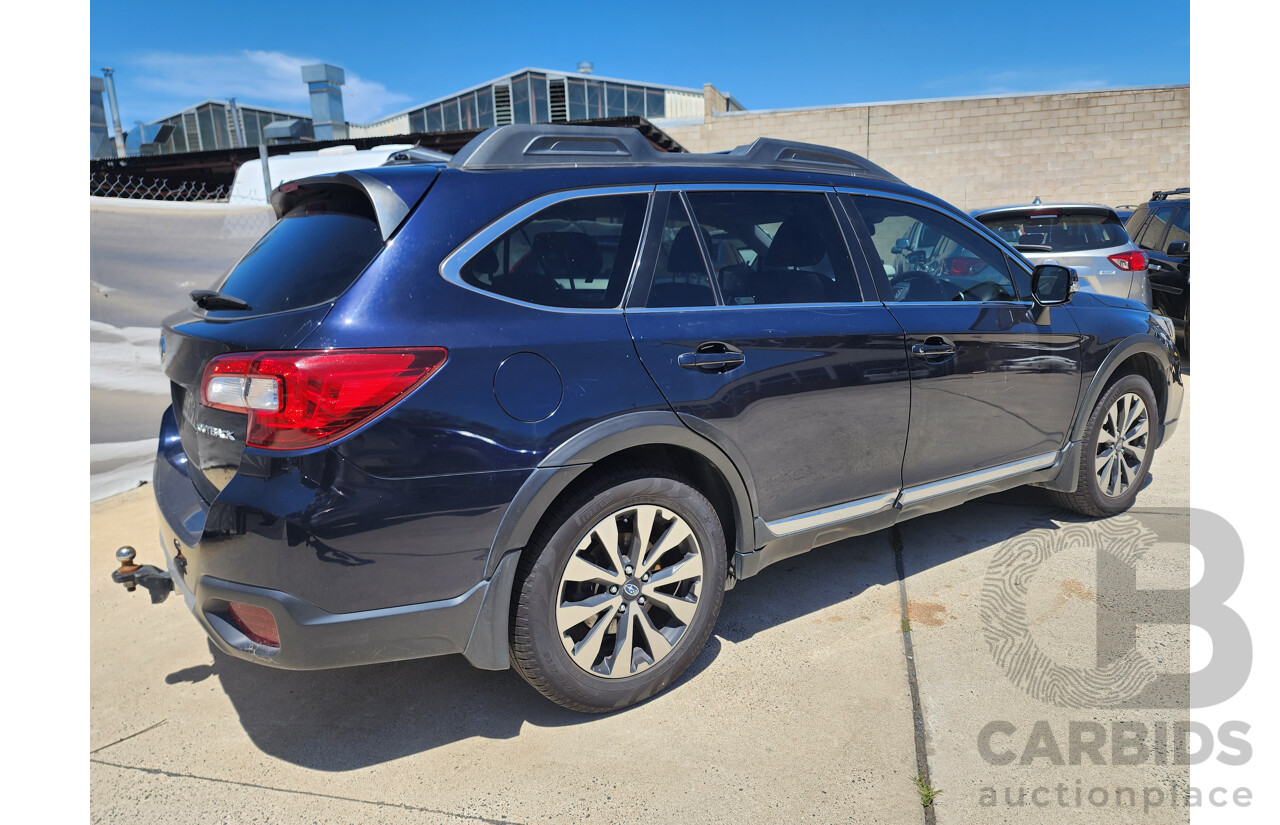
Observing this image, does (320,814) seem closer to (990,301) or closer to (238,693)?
(238,693)

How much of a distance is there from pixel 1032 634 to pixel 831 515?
36.8 inches

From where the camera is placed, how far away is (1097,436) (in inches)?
163

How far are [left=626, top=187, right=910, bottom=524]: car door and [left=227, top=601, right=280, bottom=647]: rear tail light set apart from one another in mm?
1319

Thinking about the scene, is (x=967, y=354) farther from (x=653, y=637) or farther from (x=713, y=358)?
(x=653, y=637)

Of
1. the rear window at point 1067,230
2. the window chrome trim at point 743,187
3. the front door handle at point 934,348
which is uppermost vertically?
the rear window at point 1067,230

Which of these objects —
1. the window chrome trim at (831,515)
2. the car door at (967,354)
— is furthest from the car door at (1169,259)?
the window chrome trim at (831,515)

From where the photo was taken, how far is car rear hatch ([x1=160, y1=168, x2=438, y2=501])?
2.24 meters

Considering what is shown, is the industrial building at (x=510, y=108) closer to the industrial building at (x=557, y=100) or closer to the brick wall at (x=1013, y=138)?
the industrial building at (x=557, y=100)

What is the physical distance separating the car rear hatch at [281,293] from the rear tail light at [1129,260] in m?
7.21

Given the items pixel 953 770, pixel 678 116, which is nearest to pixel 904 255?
pixel 953 770

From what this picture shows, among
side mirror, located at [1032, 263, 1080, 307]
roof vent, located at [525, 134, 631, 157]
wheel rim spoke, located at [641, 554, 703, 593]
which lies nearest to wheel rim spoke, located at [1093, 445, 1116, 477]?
side mirror, located at [1032, 263, 1080, 307]

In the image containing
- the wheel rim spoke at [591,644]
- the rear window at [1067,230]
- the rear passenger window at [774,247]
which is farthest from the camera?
the rear window at [1067,230]

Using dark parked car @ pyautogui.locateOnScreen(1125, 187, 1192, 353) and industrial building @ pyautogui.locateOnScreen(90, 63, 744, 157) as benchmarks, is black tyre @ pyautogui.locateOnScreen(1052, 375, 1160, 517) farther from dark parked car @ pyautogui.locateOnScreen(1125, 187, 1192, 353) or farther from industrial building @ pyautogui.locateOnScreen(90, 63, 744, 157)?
industrial building @ pyautogui.locateOnScreen(90, 63, 744, 157)

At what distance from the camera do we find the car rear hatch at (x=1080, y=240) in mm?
7508
